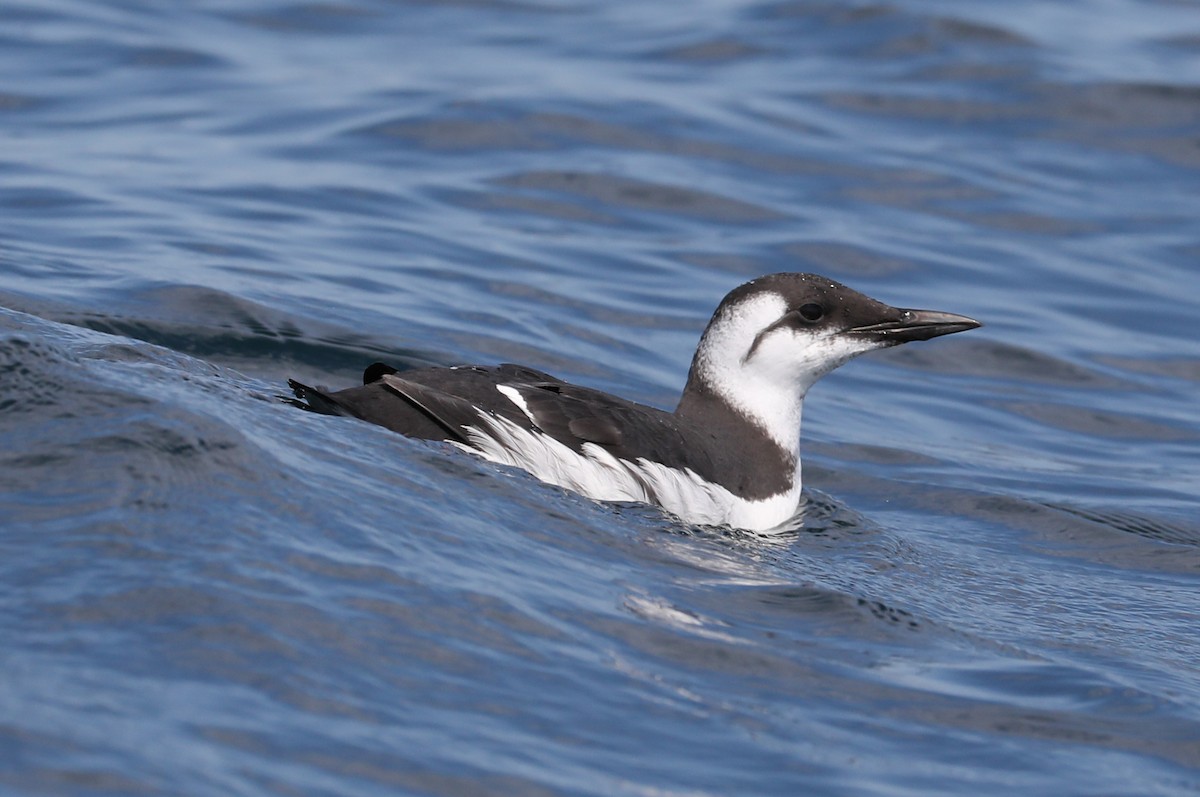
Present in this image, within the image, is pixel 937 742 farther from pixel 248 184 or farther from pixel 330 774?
pixel 248 184

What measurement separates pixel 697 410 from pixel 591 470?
96 cm

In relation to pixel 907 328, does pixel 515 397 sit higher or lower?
lower

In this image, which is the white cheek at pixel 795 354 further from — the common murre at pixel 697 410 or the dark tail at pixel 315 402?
the dark tail at pixel 315 402

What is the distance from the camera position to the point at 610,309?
31.1 feet

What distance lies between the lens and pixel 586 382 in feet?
27.3

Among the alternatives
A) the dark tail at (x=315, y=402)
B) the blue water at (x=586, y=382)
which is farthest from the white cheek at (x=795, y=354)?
the dark tail at (x=315, y=402)

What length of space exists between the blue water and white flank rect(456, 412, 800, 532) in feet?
0.35

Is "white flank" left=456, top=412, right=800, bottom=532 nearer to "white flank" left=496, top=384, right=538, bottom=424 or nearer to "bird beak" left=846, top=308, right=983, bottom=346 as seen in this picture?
"white flank" left=496, top=384, right=538, bottom=424

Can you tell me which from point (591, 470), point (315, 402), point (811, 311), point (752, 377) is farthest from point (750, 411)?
point (315, 402)

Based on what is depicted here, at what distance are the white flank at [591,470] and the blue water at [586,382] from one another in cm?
11

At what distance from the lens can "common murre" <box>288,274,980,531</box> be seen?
18.5 ft

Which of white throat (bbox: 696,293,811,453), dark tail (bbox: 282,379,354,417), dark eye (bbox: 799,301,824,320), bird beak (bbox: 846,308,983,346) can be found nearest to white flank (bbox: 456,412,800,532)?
dark tail (bbox: 282,379,354,417)

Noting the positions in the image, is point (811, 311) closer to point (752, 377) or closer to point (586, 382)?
point (752, 377)

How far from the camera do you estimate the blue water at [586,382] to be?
3814 mm
